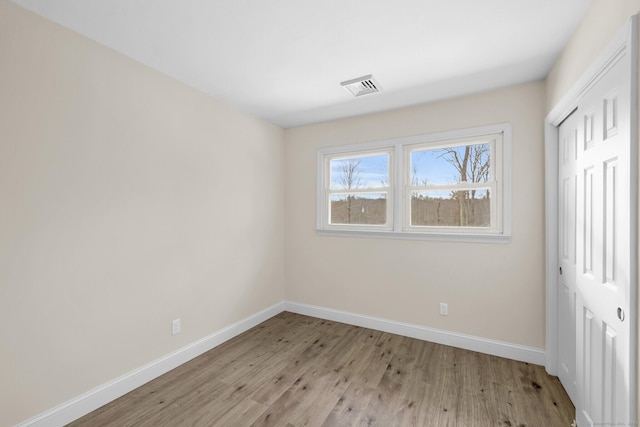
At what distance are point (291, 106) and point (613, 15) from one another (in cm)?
250

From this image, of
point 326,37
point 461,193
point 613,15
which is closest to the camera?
point 613,15

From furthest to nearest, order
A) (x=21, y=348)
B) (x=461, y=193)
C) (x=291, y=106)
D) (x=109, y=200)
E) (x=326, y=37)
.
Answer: (x=291, y=106) → (x=461, y=193) → (x=109, y=200) → (x=326, y=37) → (x=21, y=348)

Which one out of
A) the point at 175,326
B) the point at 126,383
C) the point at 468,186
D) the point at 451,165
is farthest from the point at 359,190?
the point at 126,383

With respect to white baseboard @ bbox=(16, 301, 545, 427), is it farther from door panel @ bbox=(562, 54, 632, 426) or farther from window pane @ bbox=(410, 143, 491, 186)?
window pane @ bbox=(410, 143, 491, 186)

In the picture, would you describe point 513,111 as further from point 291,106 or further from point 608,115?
point 291,106

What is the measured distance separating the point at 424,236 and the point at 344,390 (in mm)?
1686

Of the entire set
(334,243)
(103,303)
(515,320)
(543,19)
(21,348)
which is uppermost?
(543,19)

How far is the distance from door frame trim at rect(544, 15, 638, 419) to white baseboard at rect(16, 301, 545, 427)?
388 mm

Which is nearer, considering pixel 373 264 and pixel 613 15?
pixel 613 15

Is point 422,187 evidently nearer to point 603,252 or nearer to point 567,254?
point 567,254

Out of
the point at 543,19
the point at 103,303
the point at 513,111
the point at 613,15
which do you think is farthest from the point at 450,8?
the point at 103,303

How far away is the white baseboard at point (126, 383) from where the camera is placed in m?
1.75

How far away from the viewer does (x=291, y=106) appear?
3123mm

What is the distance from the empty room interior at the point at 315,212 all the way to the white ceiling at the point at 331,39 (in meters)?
0.02
